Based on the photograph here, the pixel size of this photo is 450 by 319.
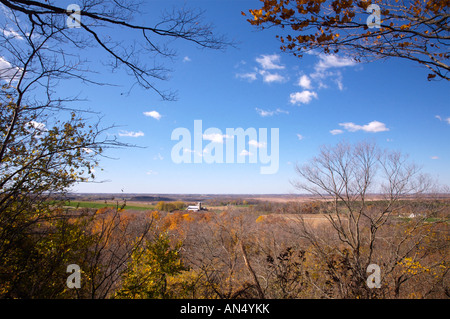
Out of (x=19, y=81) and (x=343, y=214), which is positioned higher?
(x=19, y=81)

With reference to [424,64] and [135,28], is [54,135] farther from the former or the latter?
[424,64]
